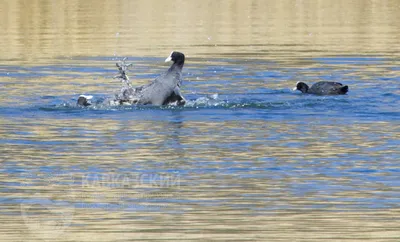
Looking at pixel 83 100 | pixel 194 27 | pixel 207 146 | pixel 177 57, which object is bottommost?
pixel 194 27

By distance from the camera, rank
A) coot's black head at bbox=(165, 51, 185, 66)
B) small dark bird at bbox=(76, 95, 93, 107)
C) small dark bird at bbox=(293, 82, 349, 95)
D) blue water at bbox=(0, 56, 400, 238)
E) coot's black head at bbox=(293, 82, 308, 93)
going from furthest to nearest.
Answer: coot's black head at bbox=(293, 82, 308, 93), small dark bird at bbox=(293, 82, 349, 95), coot's black head at bbox=(165, 51, 185, 66), small dark bird at bbox=(76, 95, 93, 107), blue water at bbox=(0, 56, 400, 238)

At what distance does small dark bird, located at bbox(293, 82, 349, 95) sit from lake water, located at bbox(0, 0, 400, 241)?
0.16 m

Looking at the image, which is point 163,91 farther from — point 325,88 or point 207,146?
point 207,146

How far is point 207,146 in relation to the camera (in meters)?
15.0

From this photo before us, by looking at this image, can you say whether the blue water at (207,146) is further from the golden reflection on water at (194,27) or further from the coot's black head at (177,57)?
the golden reflection on water at (194,27)

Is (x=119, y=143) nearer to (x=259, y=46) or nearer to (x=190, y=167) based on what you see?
(x=190, y=167)

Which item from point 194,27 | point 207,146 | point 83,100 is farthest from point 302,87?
point 194,27

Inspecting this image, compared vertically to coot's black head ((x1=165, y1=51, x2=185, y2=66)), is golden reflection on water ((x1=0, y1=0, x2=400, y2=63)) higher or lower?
lower

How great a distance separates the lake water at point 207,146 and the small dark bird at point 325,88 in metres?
0.16

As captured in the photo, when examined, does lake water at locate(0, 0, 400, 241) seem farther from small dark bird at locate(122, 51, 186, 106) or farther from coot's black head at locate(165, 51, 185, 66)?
coot's black head at locate(165, 51, 185, 66)

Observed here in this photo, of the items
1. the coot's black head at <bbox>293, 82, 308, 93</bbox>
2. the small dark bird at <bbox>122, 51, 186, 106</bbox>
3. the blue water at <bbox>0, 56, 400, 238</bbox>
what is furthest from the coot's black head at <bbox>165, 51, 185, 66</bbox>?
the coot's black head at <bbox>293, 82, 308, 93</bbox>

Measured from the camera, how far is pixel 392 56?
86.6 ft

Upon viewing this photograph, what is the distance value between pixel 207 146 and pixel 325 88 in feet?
17.4

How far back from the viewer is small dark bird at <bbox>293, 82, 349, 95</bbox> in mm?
19534
